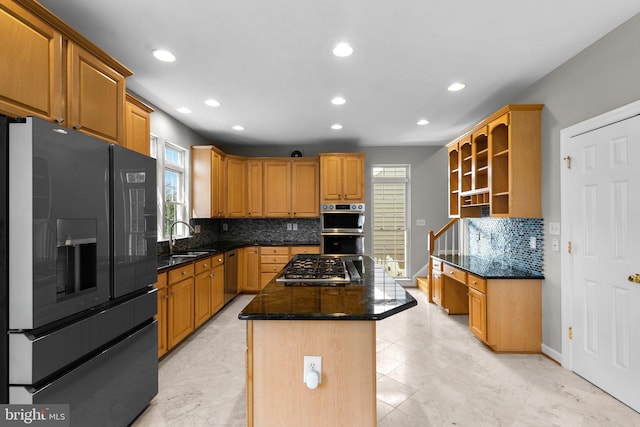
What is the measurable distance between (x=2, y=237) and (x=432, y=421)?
2.60m

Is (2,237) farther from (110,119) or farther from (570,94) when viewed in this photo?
(570,94)

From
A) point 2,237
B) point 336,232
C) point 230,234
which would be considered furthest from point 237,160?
point 2,237

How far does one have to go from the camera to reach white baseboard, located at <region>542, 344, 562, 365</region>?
2807 mm

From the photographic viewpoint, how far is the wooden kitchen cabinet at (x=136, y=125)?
253 centimetres

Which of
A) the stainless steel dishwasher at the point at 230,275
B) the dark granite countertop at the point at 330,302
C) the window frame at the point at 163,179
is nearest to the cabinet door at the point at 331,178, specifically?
the stainless steel dishwasher at the point at 230,275

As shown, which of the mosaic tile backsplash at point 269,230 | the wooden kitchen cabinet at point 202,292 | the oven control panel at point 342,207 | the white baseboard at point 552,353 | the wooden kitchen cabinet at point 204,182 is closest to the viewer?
the white baseboard at point 552,353

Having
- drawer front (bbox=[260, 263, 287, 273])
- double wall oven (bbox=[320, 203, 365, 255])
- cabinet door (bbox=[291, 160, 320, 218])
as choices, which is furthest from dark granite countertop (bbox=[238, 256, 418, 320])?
cabinet door (bbox=[291, 160, 320, 218])

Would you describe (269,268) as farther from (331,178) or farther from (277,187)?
(331,178)

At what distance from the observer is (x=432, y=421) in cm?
203

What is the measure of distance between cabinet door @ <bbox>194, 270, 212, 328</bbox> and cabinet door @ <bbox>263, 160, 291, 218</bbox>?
202 cm

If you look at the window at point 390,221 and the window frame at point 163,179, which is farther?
the window at point 390,221

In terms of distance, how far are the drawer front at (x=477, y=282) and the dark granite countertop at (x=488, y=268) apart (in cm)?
6

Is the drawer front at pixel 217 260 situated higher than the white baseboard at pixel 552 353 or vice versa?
the drawer front at pixel 217 260

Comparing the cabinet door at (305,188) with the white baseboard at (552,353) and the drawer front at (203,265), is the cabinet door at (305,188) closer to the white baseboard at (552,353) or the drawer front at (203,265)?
the drawer front at (203,265)
